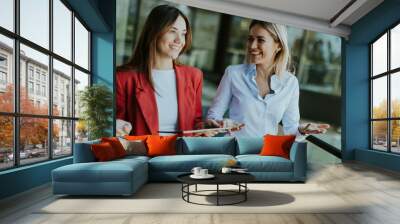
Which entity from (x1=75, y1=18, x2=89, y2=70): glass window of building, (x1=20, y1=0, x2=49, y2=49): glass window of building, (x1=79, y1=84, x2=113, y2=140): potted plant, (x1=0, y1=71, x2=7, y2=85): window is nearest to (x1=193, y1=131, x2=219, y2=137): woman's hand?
(x1=79, y1=84, x2=113, y2=140): potted plant

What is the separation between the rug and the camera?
170 inches

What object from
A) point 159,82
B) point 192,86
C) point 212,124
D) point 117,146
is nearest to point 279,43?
point 192,86

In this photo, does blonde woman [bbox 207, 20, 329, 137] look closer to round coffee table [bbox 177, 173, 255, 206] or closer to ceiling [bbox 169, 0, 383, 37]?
ceiling [bbox 169, 0, 383, 37]

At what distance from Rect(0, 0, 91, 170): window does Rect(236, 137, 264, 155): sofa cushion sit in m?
3.26

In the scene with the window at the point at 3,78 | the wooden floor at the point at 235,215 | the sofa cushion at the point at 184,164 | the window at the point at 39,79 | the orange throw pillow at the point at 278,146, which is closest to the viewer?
the wooden floor at the point at 235,215

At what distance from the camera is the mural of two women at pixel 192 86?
909 cm

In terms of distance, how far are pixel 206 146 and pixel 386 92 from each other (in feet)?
15.2

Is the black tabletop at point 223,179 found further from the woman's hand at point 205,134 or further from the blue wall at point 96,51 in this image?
the woman's hand at point 205,134

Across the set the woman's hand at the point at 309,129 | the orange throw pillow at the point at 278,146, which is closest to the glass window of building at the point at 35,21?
the orange throw pillow at the point at 278,146

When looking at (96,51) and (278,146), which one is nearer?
(278,146)

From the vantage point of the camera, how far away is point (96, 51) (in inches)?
357

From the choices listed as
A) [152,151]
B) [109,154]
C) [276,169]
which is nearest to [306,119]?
[276,169]

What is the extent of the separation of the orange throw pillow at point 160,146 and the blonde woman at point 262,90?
2.35 m

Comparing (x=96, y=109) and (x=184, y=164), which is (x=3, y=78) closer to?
(x=184, y=164)
